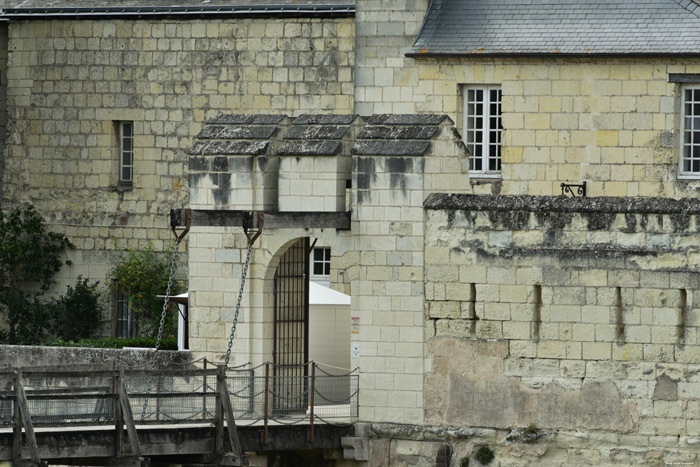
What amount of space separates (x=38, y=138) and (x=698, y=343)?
1177 cm

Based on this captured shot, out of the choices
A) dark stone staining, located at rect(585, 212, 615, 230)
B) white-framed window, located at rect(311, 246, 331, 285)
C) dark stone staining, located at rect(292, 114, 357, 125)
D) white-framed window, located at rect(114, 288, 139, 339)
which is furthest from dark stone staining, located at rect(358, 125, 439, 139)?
white-framed window, located at rect(114, 288, 139, 339)

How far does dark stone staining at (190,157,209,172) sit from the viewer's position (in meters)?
19.8

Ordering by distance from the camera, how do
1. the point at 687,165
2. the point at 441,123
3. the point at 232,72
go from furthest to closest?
the point at 232,72 → the point at 687,165 → the point at 441,123

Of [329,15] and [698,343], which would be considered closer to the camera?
[698,343]

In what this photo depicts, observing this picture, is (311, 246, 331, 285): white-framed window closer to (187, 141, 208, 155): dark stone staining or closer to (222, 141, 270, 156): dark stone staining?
(187, 141, 208, 155): dark stone staining

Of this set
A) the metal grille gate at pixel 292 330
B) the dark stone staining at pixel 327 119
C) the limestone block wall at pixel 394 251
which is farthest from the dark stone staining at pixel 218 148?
the limestone block wall at pixel 394 251

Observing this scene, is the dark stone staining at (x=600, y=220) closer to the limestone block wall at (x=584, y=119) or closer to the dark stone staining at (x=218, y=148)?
the dark stone staining at (x=218, y=148)

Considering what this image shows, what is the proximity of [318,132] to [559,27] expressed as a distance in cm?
589

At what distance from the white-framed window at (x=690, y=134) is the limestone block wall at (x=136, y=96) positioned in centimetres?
447

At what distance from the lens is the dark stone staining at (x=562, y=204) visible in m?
18.1

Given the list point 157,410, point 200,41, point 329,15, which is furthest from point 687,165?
point 157,410

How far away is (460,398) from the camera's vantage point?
751 inches

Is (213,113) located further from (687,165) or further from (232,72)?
(687,165)

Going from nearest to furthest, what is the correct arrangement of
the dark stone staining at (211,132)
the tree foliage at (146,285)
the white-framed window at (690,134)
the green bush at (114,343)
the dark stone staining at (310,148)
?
the dark stone staining at (310,148)
the dark stone staining at (211,132)
the white-framed window at (690,134)
the green bush at (114,343)
the tree foliage at (146,285)
